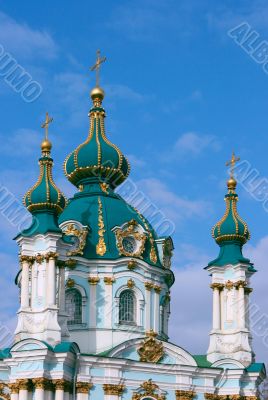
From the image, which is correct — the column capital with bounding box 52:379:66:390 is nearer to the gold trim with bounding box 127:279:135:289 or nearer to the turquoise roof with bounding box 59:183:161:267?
the gold trim with bounding box 127:279:135:289

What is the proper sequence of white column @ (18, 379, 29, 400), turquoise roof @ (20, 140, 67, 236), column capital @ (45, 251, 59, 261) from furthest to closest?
turquoise roof @ (20, 140, 67, 236) < column capital @ (45, 251, 59, 261) < white column @ (18, 379, 29, 400)

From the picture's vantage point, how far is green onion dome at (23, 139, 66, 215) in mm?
31438

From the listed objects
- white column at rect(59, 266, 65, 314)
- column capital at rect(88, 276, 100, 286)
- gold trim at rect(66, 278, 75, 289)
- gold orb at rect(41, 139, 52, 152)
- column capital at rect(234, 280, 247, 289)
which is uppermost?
gold orb at rect(41, 139, 52, 152)

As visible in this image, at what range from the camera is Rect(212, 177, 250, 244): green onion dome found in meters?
34.3

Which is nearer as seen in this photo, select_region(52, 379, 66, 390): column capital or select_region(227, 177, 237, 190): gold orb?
select_region(52, 379, 66, 390): column capital

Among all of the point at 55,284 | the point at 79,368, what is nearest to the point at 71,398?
the point at 79,368

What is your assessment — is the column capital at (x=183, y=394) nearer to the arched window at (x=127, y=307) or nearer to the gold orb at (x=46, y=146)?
the arched window at (x=127, y=307)

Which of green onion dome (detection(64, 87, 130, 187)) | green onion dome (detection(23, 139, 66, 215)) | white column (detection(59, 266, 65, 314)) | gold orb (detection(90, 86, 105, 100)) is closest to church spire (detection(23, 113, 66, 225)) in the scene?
green onion dome (detection(23, 139, 66, 215))

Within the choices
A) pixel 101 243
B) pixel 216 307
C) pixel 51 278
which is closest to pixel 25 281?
pixel 51 278

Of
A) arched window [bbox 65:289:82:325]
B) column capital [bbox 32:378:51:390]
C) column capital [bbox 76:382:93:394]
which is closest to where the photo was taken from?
column capital [bbox 32:378:51:390]

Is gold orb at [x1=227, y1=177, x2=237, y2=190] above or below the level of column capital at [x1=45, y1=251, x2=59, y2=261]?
above

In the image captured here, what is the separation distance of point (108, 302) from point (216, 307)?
133 inches

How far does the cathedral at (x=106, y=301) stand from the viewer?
30344mm

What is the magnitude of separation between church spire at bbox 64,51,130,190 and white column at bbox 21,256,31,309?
16.6 ft
